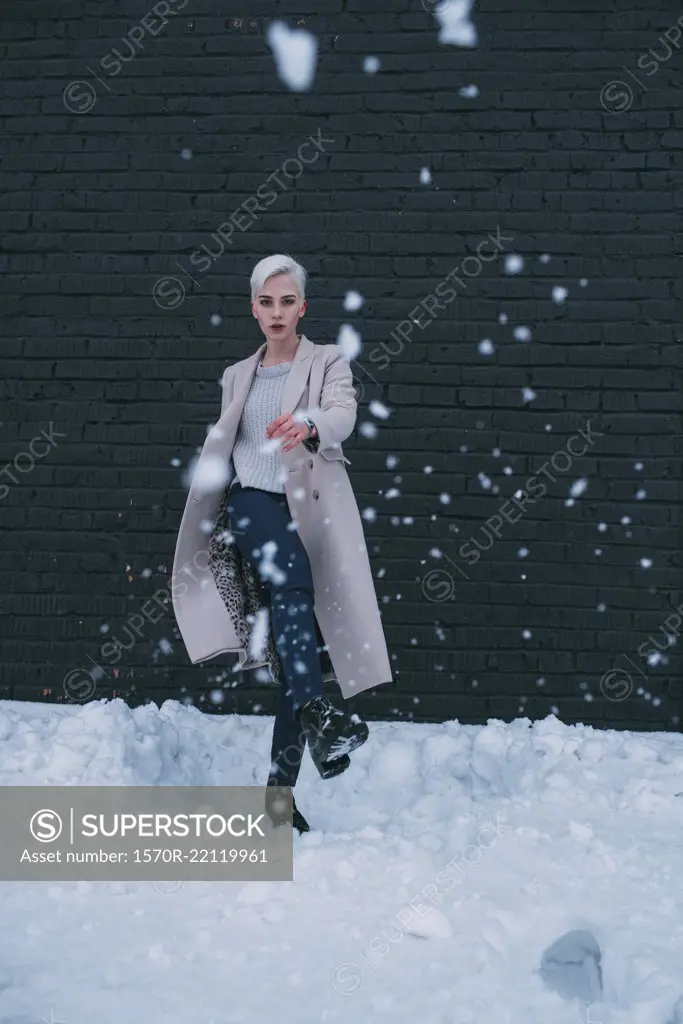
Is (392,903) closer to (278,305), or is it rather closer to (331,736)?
(331,736)

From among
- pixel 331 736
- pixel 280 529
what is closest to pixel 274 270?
pixel 280 529

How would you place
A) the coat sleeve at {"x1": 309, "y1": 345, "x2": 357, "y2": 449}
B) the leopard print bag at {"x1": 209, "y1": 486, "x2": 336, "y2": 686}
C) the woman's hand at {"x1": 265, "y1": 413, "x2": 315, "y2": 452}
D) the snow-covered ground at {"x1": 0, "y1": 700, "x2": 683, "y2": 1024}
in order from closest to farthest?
1. the snow-covered ground at {"x1": 0, "y1": 700, "x2": 683, "y2": 1024}
2. the woman's hand at {"x1": 265, "y1": 413, "x2": 315, "y2": 452}
3. the coat sleeve at {"x1": 309, "y1": 345, "x2": 357, "y2": 449}
4. the leopard print bag at {"x1": 209, "y1": 486, "x2": 336, "y2": 686}

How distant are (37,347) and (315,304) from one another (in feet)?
5.04

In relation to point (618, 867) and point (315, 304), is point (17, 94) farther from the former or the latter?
point (618, 867)

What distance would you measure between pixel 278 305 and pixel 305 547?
2.87 ft

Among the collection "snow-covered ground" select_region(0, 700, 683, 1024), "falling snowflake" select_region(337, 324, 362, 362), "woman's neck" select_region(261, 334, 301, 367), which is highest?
"falling snowflake" select_region(337, 324, 362, 362)

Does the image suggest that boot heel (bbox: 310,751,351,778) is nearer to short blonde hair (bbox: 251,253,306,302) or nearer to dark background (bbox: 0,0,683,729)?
short blonde hair (bbox: 251,253,306,302)

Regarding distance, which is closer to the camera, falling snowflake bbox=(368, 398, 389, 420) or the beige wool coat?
the beige wool coat

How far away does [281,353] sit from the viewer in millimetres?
3156

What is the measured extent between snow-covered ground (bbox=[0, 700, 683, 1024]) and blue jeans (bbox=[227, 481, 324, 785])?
35cm

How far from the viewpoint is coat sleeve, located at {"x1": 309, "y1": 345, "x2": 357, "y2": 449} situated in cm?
284

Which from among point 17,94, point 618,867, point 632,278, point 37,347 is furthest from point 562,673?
point 17,94

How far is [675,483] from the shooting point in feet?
14.3

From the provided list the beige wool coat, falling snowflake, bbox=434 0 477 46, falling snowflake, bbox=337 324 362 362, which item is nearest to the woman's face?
the beige wool coat
